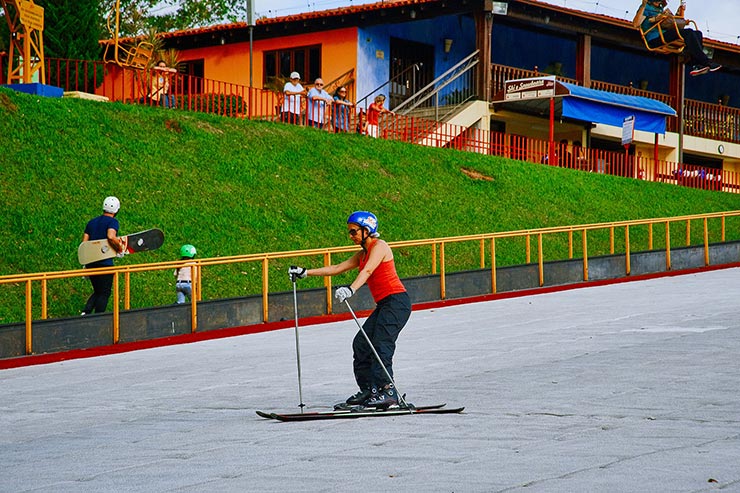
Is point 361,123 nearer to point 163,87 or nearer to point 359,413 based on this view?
point 163,87

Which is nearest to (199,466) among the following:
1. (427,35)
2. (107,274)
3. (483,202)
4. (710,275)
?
(107,274)

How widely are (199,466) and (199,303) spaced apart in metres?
9.77

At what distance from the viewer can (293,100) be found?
1168 inches

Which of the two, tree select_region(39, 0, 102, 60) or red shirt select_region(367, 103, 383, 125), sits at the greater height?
tree select_region(39, 0, 102, 60)

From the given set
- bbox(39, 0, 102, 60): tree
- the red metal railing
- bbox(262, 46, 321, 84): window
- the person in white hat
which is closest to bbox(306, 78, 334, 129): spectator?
the red metal railing

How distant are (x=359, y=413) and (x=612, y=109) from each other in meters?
29.5

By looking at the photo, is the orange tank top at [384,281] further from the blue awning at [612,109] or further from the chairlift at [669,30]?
the chairlift at [669,30]

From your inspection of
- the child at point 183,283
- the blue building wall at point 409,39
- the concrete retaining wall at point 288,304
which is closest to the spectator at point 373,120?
the blue building wall at point 409,39

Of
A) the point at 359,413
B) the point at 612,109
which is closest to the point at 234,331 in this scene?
the point at 359,413

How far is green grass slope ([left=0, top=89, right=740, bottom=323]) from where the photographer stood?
2042cm

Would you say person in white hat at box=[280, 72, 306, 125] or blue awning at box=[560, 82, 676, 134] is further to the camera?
blue awning at box=[560, 82, 676, 134]

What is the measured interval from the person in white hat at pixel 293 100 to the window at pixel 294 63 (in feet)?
30.2

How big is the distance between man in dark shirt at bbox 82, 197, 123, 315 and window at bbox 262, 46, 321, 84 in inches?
878

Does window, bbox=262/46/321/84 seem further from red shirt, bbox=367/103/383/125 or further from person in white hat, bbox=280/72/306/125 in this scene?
person in white hat, bbox=280/72/306/125
